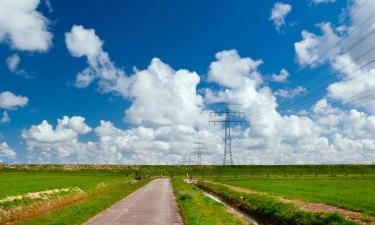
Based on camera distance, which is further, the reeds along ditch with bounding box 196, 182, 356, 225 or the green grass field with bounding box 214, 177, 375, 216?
the green grass field with bounding box 214, 177, 375, 216

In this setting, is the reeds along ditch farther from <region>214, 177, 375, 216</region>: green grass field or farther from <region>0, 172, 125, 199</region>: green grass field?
<region>0, 172, 125, 199</region>: green grass field

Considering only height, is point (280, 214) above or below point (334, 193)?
below

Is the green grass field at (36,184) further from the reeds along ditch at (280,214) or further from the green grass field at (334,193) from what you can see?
the green grass field at (334,193)

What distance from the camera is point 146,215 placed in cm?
3092

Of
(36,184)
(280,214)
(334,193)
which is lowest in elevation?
(280,214)

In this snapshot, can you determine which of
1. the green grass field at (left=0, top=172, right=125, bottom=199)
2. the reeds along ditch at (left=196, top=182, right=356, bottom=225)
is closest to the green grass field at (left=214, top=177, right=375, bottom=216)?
the reeds along ditch at (left=196, top=182, right=356, bottom=225)

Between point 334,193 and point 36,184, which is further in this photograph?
point 36,184

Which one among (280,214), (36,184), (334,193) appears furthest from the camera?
(36,184)

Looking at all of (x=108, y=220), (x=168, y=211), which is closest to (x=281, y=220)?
(x=168, y=211)

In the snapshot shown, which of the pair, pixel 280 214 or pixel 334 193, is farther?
pixel 334 193

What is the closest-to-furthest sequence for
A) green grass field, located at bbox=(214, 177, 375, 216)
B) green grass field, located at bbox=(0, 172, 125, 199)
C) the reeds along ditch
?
the reeds along ditch, green grass field, located at bbox=(214, 177, 375, 216), green grass field, located at bbox=(0, 172, 125, 199)

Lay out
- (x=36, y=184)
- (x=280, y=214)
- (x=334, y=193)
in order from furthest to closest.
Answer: (x=36, y=184) → (x=334, y=193) → (x=280, y=214)

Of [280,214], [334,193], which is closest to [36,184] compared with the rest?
[334,193]

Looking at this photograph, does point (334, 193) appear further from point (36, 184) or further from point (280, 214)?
point (36, 184)
